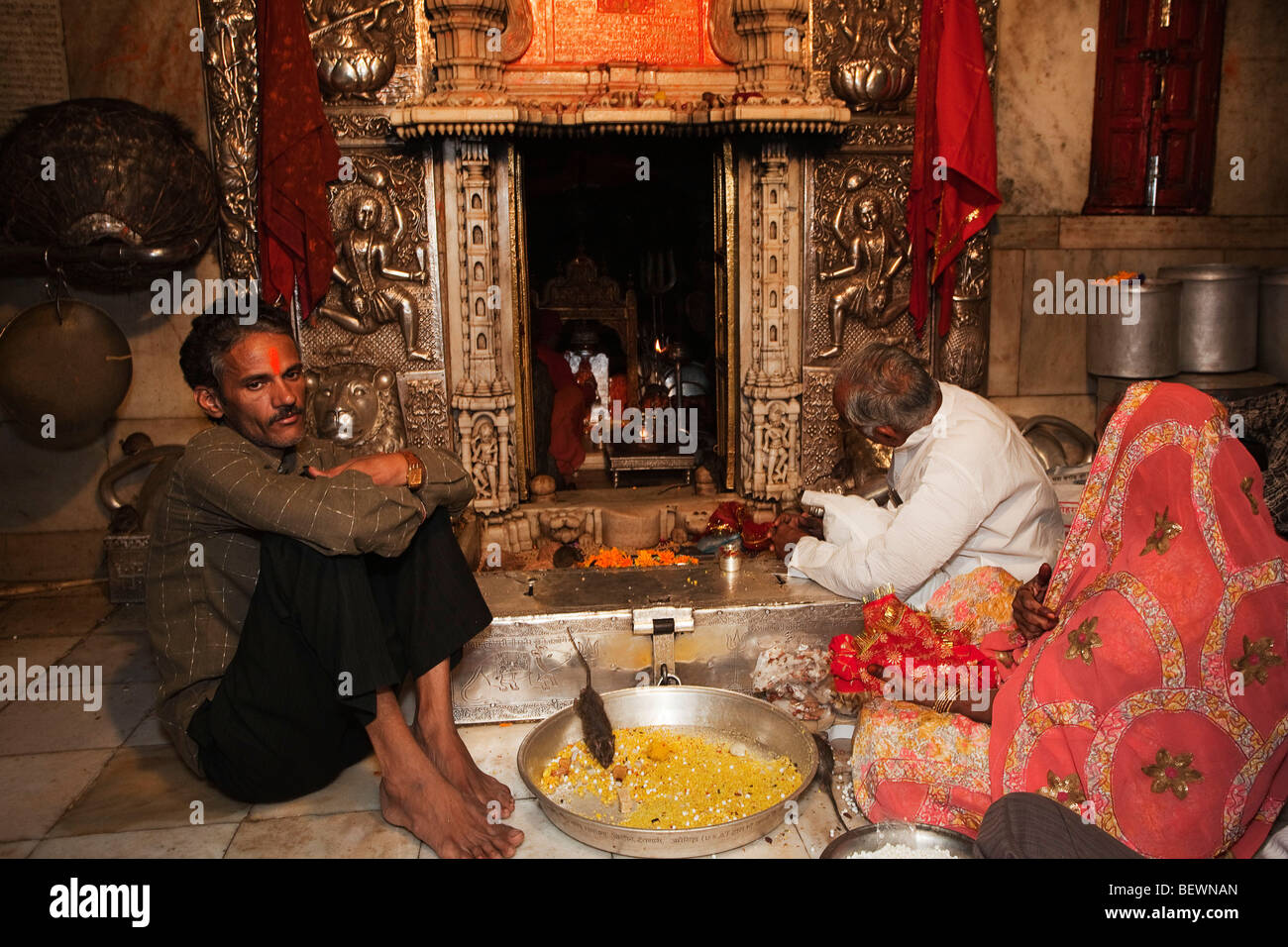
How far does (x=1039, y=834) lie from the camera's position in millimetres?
2018

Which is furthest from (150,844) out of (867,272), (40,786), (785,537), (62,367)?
(867,272)

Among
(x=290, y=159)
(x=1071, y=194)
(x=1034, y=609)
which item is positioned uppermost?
(x=290, y=159)

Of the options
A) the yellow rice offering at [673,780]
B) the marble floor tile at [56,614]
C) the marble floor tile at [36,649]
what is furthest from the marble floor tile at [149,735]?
the yellow rice offering at [673,780]

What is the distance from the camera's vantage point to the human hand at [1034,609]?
2637mm

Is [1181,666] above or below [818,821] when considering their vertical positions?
above

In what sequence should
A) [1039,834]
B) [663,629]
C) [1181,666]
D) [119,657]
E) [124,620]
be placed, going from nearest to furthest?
[1039,834] < [1181,666] < [663,629] < [119,657] < [124,620]

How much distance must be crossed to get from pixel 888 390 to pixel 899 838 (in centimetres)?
145

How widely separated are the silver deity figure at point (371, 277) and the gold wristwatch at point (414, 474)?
2.98m

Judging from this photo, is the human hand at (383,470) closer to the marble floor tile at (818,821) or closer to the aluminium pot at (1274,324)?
A: the marble floor tile at (818,821)

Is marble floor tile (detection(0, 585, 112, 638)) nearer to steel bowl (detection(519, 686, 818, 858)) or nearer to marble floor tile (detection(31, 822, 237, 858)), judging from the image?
marble floor tile (detection(31, 822, 237, 858))

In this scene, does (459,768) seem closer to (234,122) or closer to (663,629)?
(663,629)

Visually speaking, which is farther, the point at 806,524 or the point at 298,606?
the point at 806,524

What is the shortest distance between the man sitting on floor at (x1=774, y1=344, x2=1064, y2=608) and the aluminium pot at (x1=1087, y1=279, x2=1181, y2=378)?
9.42 feet

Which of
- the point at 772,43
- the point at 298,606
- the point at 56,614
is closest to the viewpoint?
the point at 298,606
